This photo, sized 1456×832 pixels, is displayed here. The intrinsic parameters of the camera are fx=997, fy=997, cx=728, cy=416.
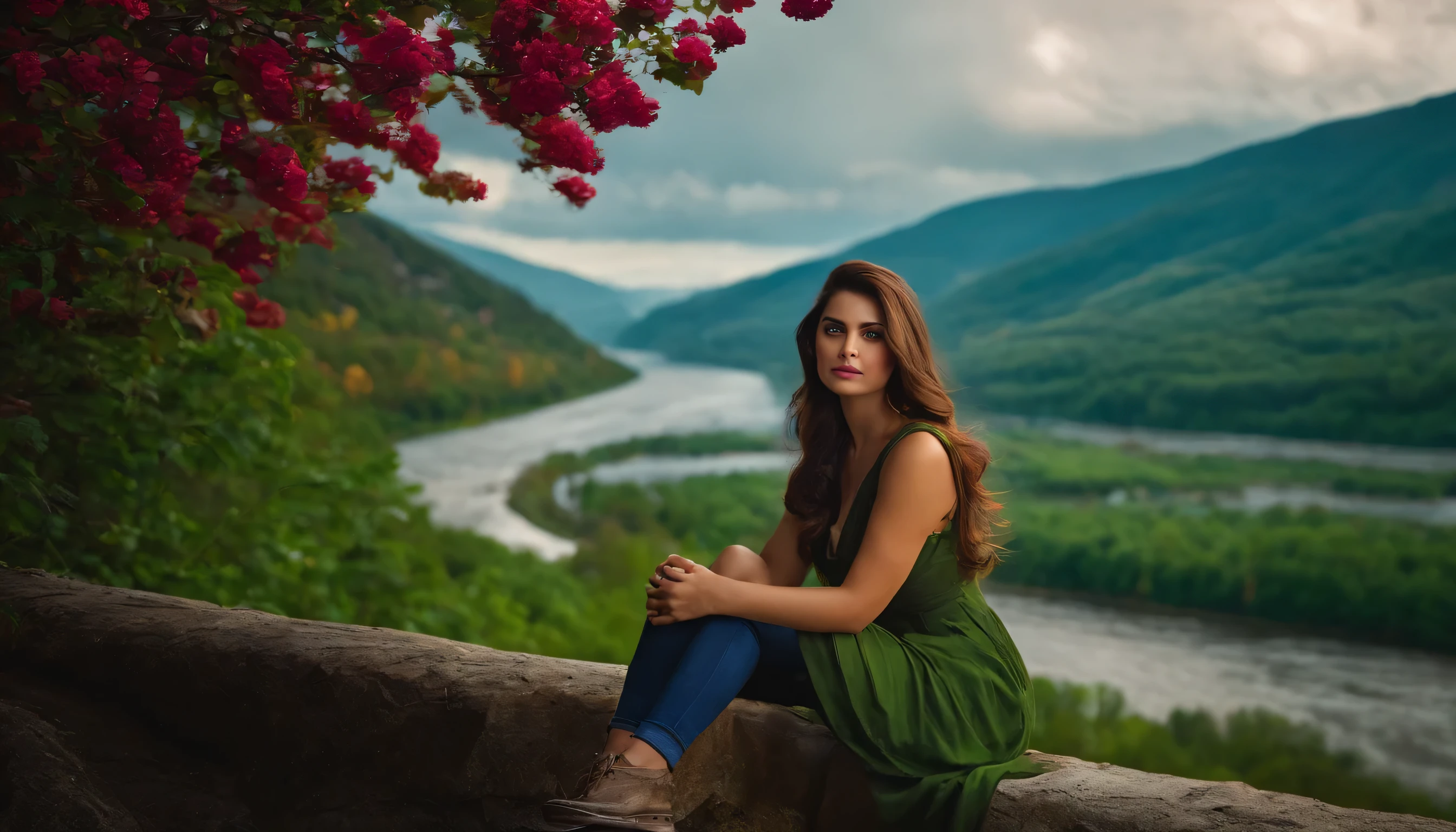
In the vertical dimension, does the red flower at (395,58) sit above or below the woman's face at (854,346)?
above

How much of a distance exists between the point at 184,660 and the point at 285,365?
4.99ft

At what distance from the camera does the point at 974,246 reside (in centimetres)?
1652

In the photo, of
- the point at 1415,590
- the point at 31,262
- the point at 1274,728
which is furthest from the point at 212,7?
the point at 1415,590

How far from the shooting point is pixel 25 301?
7.00 ft

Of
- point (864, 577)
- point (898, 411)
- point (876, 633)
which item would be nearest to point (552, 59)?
point (898, 411)

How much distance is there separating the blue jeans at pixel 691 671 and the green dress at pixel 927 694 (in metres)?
0.09

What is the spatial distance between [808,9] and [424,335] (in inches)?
412

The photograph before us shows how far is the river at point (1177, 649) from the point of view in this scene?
26.6ft

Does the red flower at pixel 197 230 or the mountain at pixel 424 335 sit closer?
the red flower at pixel 197 230

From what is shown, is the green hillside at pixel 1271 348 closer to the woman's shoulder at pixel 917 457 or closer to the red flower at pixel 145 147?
the woman's shoulder at pixel 917 457

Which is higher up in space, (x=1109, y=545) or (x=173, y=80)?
(x=173, y=80)

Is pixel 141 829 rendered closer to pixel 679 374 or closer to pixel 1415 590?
pixel 1415 590

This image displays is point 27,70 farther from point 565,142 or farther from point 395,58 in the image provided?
point 565,142

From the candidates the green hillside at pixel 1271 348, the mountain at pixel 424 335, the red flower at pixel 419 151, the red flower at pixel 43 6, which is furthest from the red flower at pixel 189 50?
the green hillside at pixel 1271 348
